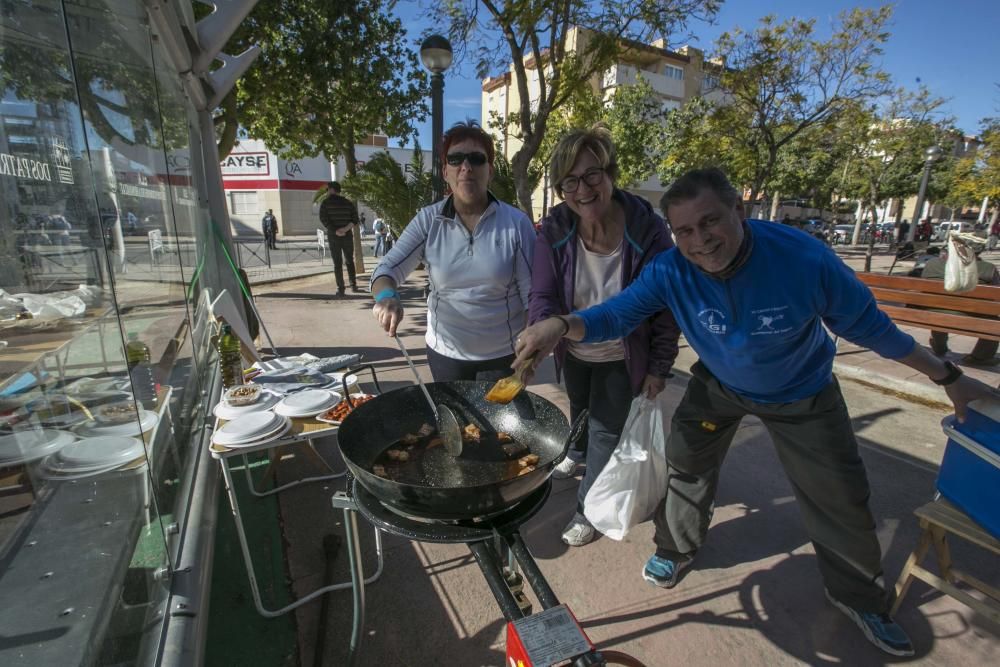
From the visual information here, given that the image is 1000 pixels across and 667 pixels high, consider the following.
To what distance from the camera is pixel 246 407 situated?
2.50 metres

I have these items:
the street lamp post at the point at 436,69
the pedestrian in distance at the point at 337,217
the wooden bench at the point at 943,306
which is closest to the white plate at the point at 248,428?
the street lamp post at the point at 436,69

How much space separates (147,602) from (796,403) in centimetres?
238

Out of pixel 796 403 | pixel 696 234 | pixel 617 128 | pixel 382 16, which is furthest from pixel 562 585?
pixel 617 128

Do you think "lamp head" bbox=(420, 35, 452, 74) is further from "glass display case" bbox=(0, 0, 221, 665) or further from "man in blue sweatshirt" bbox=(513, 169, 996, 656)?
"man in blue sweatshirt" bbox=(513, 169, 996, 656)

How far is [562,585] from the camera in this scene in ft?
7.99

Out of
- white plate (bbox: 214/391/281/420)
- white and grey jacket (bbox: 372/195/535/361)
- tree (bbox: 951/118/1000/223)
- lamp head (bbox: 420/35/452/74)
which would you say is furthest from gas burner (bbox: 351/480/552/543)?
tree (bbox: 951/118/1000/223)

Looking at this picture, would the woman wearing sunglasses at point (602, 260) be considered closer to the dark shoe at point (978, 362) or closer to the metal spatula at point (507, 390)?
the metal spatula at point (507, 390)

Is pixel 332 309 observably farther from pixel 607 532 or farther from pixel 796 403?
pixel 796 403

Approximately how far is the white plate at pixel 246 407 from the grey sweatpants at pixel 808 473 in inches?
81.4

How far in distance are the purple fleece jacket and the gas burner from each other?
1.03m

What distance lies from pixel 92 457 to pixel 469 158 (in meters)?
1.78

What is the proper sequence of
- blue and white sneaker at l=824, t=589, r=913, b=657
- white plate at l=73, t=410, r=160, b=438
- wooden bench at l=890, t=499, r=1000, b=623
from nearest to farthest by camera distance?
1. white plate at l=73, t=410, r=160, b=438
2. wooden bench at l=890, t=499, r=1000, b=623
3. blue and white sneaker at l=824, t=589, r=913, b=657

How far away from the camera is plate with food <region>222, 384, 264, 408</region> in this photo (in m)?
2.53

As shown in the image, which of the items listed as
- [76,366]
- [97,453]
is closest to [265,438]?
[97,453]
